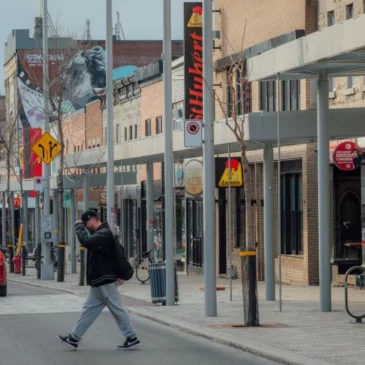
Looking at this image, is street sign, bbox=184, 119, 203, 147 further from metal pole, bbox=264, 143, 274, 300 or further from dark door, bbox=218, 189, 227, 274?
Answer: dark door, bbox=218, 189, 227, 274

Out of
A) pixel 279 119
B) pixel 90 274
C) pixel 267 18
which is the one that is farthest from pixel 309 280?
pixel 90 274

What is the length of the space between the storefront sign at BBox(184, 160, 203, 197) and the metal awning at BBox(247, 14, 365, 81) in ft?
46.0

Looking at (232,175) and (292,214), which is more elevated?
(232,175)

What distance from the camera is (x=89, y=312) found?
17.0 m

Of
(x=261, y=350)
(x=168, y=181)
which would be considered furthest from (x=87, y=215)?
(x=168, y=181)

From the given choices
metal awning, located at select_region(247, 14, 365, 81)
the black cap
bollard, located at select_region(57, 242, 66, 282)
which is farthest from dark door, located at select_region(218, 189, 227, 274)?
the black cap

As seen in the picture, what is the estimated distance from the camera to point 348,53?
1883cm

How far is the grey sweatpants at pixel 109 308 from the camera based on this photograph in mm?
16812

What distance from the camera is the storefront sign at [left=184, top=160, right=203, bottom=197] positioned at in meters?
36.9

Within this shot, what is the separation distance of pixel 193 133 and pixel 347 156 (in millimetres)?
7030

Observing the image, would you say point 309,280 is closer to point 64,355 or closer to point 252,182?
point 252,182

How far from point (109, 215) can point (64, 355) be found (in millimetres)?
15705

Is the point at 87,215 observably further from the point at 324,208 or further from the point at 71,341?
the point at 324,208

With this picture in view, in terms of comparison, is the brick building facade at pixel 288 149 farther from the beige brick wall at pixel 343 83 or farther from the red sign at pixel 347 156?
the red sign at pixel 347 156
